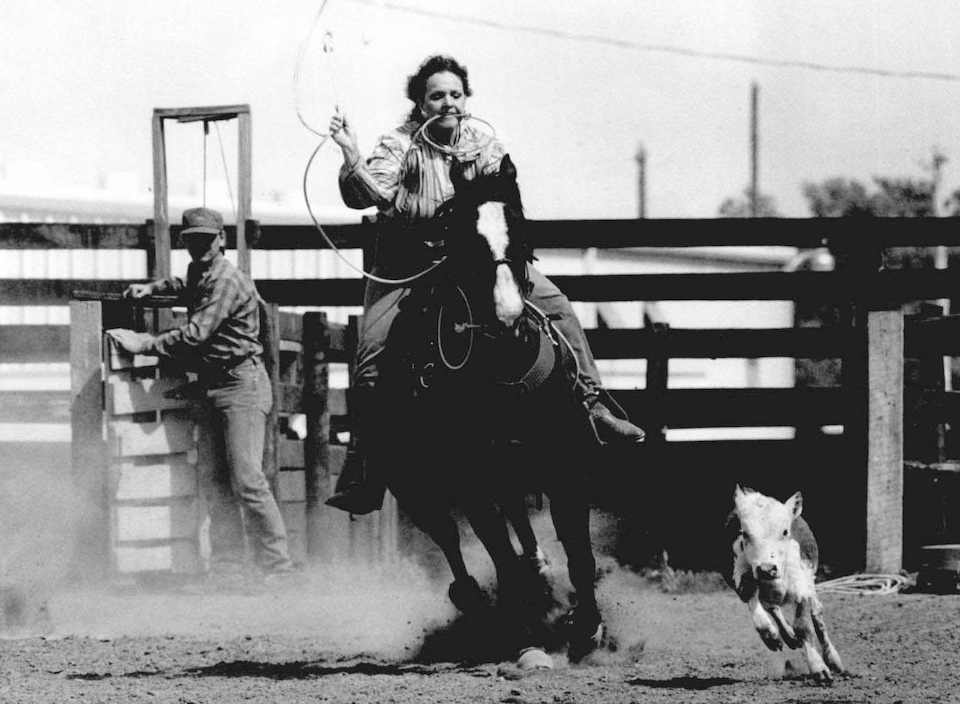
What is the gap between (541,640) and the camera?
7.13 metres

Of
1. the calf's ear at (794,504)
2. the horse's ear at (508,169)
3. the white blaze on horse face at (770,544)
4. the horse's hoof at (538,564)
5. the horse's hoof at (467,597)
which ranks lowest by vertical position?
the horse's hoof at (467,597)

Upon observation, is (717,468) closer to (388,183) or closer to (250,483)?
(250,483)

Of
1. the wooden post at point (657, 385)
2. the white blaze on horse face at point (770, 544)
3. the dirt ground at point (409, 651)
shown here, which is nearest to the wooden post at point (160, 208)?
the dirt ground at point (409, 651)

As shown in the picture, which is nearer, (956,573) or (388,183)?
(388,183)

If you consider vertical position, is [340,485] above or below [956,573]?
above

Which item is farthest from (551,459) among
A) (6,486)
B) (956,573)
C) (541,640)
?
(6,486)

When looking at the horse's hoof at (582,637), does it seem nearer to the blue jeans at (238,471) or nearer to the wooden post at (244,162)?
the blue jeans at (238,471)

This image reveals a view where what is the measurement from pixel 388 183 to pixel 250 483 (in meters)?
3.35

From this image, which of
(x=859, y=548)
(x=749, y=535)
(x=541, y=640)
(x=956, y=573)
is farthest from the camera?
(x=859, y=548)

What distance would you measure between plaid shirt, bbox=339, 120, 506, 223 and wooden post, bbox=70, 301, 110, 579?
343 centimetres

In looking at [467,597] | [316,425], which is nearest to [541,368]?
[467,597]

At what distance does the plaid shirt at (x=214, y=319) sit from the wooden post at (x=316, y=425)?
367mm

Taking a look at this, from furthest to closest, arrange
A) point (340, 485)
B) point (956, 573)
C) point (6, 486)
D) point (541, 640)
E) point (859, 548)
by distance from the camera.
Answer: point (6, 486), point (859, 548), point (956, 573), point (340, 485), point (541, 640)

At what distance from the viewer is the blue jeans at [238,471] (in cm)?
1002
